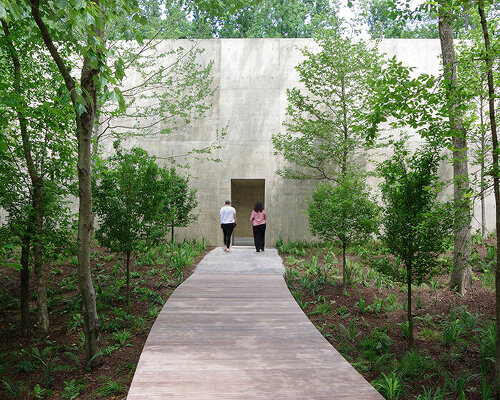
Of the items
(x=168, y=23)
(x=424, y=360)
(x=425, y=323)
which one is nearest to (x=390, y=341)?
(x=424, y=360)

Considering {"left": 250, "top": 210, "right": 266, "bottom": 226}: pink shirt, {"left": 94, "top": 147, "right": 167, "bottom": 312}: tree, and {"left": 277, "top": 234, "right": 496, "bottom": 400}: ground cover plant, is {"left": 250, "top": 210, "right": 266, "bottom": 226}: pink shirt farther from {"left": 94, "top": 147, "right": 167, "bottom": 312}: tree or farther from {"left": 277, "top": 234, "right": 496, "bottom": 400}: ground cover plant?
{"left": 94, "top": 147, "right": 167, "bottom": 312}: tree

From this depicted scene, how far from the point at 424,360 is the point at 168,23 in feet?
34.4

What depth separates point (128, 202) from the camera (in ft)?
22.5

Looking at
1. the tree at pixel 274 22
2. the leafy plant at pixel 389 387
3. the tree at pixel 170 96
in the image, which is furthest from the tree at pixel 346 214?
the tree at pixel 274 22

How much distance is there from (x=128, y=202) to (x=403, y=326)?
5162 mm

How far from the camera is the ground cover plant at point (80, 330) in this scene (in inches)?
188

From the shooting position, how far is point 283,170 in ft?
45.3

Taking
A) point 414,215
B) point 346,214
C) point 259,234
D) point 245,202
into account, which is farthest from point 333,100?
point 414,215

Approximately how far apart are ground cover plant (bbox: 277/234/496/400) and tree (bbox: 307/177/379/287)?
0.45 metres

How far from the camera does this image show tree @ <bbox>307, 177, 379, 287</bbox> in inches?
296

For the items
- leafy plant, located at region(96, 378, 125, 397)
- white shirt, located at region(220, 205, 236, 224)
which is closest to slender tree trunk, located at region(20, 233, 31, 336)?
leafy plant, located at region(96, 378, 125, 397)

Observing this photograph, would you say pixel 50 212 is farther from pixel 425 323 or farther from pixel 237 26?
pixel 237 26

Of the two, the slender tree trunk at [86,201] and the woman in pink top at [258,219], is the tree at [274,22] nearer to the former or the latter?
the woman in pink top at [258,219]

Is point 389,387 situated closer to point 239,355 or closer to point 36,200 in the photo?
point 239,355
